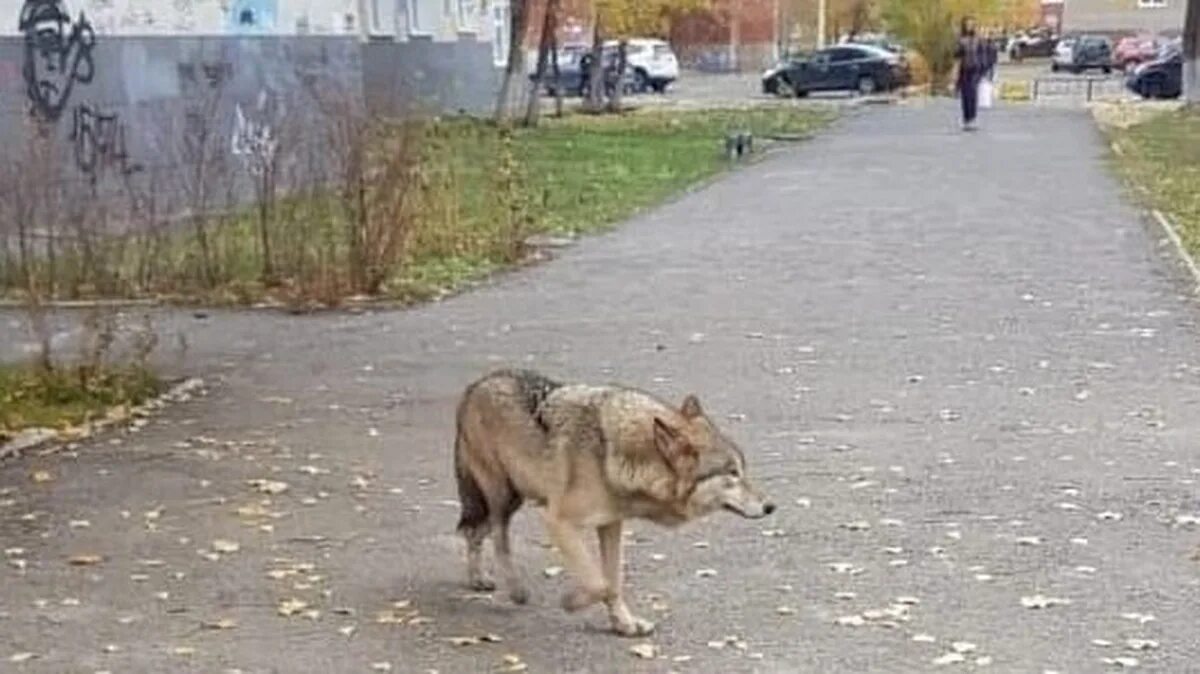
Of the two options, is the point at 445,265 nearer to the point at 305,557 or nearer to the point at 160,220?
the point at 160,220

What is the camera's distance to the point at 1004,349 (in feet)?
44.8

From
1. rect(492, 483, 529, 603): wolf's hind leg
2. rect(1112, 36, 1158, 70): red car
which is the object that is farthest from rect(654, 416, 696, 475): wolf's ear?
rect(1112, 36, 1158, 70): red car

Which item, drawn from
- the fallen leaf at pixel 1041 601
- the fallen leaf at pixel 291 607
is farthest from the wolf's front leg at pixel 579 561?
the fallen leaf at pixel 1041 601

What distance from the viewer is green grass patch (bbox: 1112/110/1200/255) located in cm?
2328

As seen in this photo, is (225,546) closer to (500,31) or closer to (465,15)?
(465,15)

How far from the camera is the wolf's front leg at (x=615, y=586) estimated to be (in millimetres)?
6969

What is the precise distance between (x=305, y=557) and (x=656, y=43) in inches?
2441

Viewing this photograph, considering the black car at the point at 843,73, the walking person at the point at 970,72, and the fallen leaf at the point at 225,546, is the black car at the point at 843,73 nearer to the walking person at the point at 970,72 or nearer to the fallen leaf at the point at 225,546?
the walking person at the point at 970,72

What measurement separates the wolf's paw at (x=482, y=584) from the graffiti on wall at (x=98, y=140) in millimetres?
A: 14082

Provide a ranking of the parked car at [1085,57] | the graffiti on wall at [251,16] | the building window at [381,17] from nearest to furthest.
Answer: the graffiti on wall at [251,16] < the building window at [381,17] < the parked car at [1085,57]

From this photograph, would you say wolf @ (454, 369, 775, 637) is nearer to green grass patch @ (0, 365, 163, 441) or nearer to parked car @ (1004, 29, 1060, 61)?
green grass patch @ (0, 365, 163, 441)

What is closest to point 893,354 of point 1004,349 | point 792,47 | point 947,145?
point 1004,349

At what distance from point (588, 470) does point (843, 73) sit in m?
61.4

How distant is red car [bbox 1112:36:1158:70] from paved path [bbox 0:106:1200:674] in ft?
193
